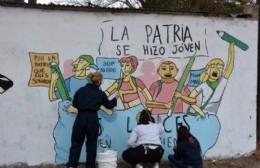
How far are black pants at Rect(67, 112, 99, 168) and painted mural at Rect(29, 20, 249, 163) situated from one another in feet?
1.66

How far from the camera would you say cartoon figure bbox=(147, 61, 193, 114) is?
929 cm

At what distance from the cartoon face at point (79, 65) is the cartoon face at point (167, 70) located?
1.40 m

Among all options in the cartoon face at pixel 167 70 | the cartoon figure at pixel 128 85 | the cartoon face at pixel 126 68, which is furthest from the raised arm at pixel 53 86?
the cartoon face at pixel 167 70

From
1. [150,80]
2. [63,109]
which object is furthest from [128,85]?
[63,109]

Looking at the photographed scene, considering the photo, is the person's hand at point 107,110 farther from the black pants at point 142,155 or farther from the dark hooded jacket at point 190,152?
the dark hooded jacket at point 190,152

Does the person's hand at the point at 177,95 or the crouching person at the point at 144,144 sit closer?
the crouching person at the point at 144,144

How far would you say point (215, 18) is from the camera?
969 cm

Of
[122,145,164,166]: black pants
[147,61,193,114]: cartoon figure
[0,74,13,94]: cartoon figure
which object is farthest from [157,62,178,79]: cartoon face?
[0,74,13,94]: cartoon figure

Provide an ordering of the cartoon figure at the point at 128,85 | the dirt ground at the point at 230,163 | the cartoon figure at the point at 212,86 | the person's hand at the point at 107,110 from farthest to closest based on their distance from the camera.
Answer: the cartoon figure at the point at 212,86 < the dirt ground at the point at 230,163 < the cartoon figure at the point at 128,85 < the person's hand at the point at 107,110

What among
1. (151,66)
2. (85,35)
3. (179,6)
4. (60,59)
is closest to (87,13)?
(85,35)

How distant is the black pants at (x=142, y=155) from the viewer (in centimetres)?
845

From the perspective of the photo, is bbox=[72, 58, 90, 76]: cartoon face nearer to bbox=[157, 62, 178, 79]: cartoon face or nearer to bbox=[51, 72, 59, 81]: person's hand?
bbox=[51, 72, 59, 81]: person's hand

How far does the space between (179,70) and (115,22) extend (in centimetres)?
153

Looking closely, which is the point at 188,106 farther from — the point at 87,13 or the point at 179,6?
the point at 179,6
